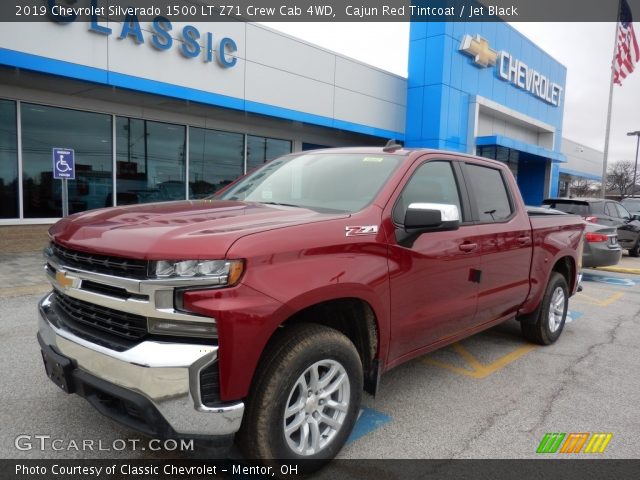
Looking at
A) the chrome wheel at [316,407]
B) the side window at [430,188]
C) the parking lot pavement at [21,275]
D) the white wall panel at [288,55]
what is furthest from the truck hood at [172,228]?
the white wall panel at [288,55]

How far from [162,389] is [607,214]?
1311 centimetres

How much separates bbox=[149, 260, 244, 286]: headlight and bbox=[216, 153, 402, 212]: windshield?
105cm

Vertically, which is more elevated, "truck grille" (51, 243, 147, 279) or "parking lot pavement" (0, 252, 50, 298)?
"truck grille" (51, 243, 147, 279)

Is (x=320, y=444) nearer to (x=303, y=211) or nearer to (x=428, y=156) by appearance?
(x=303, y=211)

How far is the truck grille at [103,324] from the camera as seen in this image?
2.25 meters

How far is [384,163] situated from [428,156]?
0.39m

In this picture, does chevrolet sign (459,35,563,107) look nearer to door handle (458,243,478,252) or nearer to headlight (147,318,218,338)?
door handle (458,243,478,252)

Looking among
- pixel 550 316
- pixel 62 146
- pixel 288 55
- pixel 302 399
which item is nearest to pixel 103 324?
pixel 302 399

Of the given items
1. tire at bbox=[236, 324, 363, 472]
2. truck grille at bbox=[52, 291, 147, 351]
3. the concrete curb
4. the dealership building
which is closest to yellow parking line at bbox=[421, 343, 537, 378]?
tire at bbox=[236, 324, 363, 472]

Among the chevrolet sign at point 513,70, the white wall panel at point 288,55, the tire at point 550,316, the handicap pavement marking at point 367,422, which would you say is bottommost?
the handicap pavement marking at point 367,422

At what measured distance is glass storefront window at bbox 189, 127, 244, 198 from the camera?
44.6 feet

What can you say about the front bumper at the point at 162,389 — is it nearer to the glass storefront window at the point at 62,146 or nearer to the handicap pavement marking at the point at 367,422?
the handicap pavement marking at the point at 367,422

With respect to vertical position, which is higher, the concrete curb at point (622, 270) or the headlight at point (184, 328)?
the headlight at point (184, 328)

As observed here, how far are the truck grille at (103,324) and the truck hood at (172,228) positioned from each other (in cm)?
30
